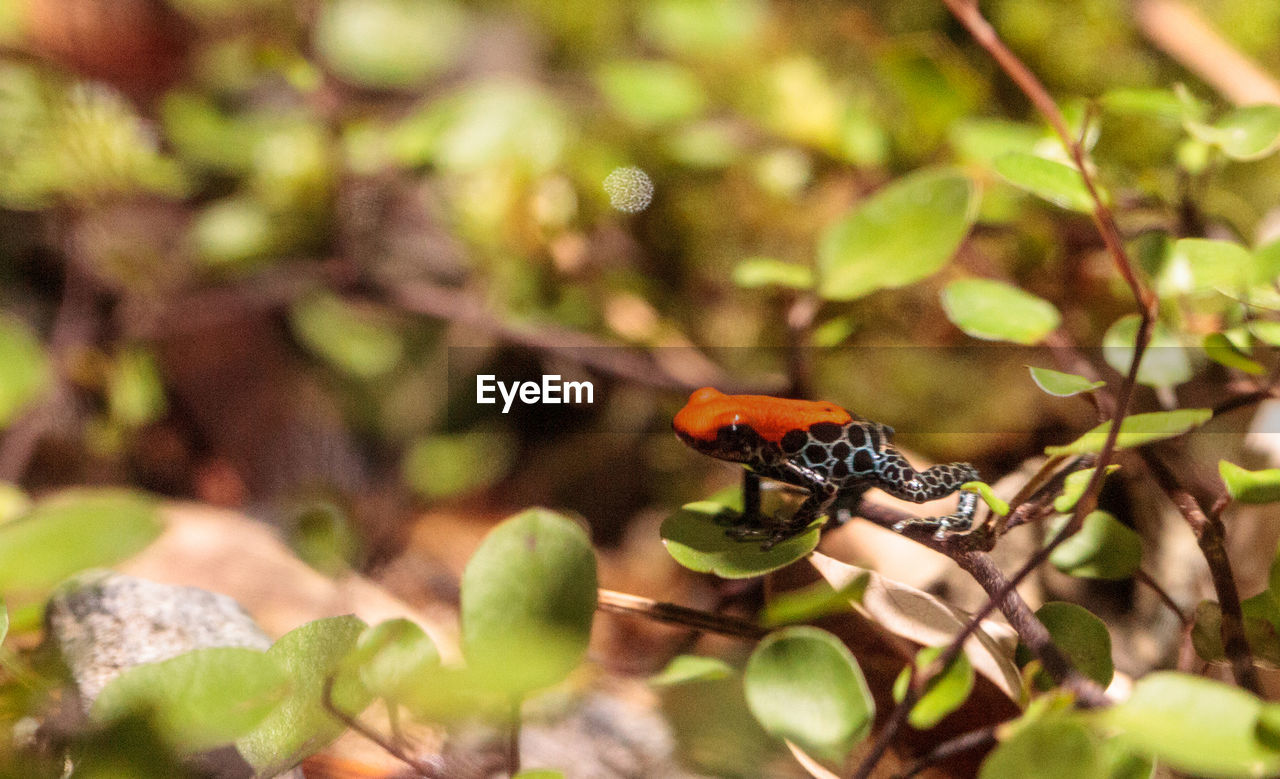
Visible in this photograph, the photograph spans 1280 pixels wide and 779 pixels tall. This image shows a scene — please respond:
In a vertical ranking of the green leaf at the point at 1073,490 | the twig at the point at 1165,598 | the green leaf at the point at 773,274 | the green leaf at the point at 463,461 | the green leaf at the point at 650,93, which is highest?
the green leaf at the point at 650,93

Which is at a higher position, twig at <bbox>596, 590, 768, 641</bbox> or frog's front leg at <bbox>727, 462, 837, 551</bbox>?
frog's front leg at <bbox>727, 462, 837, 551</bbox>

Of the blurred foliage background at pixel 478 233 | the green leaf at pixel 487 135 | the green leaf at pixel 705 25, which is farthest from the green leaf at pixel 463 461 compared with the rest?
the green leaf at pixel 705 25

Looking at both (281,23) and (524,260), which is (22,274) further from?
(524,260)

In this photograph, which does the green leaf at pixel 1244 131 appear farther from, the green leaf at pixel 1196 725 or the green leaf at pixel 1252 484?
the green leaf at pixel 1196 725

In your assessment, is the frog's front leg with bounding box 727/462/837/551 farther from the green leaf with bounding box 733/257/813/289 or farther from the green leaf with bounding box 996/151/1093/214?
the green leaf with bounding box 996/151/1093/214

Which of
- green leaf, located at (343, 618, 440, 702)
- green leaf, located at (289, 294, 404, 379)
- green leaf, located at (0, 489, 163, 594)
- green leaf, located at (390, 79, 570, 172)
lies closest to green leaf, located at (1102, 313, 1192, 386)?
green leaf, located at (343, 618, 440, 702)

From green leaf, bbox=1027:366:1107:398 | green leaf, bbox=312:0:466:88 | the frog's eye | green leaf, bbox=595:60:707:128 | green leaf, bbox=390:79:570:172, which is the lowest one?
the frog's eye
